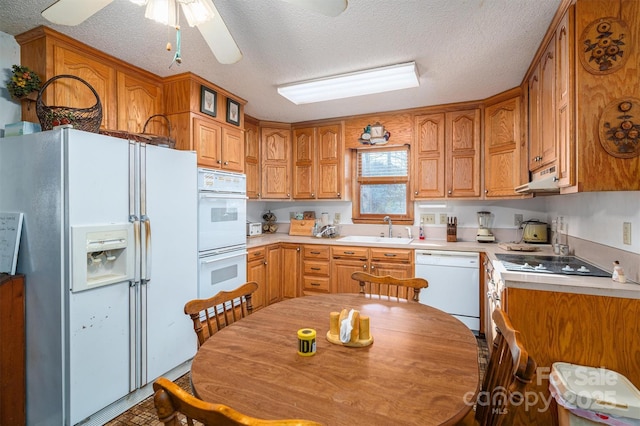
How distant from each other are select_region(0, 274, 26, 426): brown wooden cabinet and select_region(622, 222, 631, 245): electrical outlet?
3.38 metres

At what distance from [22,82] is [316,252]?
2.78 m

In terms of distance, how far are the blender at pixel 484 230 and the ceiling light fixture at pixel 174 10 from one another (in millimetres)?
3156

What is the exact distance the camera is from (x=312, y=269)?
3676mm

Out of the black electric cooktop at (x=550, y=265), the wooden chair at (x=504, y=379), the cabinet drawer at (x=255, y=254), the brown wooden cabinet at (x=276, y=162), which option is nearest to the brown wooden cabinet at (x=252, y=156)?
the brown wooden cabinet at (x=276, y=162)

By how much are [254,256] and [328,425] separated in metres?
2.71

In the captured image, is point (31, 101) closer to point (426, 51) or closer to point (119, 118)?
point (119, 118)

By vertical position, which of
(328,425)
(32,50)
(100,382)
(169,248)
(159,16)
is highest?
(32,50)

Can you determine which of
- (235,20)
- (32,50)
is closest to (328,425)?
(235,20)

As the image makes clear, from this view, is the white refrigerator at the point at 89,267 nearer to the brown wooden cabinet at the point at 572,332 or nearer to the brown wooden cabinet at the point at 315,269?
the brown wooden cabinet at the point at 315,269

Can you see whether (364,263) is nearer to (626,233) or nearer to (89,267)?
(626,233)

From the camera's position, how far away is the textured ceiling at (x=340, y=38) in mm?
1758

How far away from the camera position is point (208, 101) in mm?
2805

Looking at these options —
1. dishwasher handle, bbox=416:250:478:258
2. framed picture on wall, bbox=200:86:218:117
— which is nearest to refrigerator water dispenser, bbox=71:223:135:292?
framed picture on wall, bbox=200:86:218:117

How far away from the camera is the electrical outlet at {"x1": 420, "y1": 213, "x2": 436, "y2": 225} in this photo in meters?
3.73
